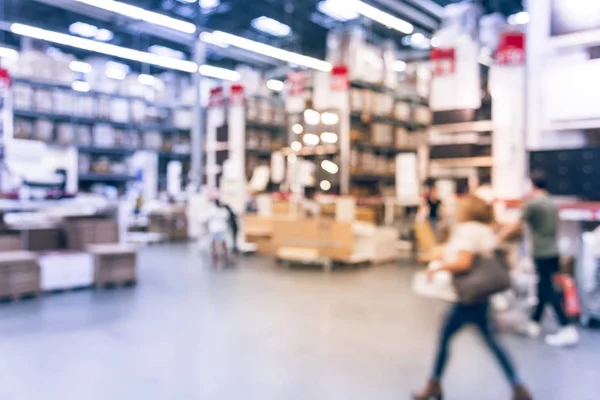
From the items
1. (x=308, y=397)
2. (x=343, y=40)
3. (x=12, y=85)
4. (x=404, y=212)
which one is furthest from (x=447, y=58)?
(x=12, y=85)

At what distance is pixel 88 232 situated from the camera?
23.4 feet

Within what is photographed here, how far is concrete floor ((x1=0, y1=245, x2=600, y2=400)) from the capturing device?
3580 millimetres

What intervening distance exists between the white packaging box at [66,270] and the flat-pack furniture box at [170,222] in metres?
6.18

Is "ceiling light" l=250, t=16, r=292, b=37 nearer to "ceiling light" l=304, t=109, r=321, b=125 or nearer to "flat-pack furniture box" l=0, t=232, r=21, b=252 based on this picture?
"ceiling light" l=304, t=109, r=321, b=125

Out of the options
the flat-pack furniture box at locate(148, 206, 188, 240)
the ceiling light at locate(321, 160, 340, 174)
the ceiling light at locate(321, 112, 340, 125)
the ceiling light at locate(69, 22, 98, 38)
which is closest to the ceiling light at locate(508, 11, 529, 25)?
the ceiling light at locate(321, 112, 340, 125)

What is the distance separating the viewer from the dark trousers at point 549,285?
4.66 metres

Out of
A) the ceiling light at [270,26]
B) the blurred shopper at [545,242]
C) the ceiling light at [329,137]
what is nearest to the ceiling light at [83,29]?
the ceiling light at [270,26]

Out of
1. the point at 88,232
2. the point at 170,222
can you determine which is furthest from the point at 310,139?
the point at 170,222

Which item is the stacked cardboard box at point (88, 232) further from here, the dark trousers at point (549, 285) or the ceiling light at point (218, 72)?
the ceiling light at point (218, 72)

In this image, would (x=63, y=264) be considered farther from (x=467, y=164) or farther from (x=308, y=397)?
(x=467, y=164)

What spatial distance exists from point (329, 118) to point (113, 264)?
184 inches

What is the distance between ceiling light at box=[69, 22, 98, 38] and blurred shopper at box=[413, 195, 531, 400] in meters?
14.6

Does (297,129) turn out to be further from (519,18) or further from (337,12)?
(519,18)

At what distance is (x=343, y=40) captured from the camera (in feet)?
33.5
